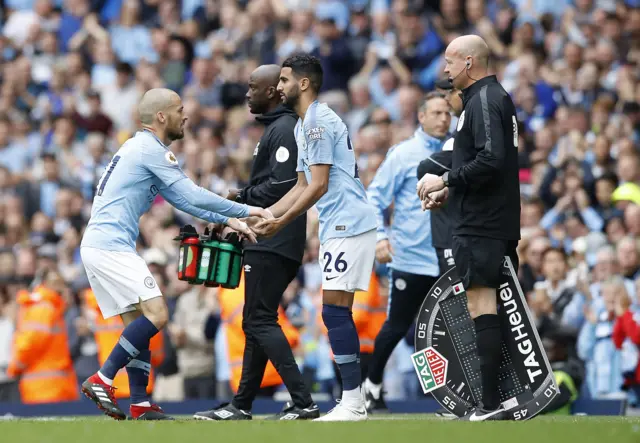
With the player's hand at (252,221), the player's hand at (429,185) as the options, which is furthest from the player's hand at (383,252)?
the player's hand at (429,185)

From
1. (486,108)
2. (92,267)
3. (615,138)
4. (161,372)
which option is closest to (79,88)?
(161,372)

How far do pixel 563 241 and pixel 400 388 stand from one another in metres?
2.38

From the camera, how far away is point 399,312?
11.0m

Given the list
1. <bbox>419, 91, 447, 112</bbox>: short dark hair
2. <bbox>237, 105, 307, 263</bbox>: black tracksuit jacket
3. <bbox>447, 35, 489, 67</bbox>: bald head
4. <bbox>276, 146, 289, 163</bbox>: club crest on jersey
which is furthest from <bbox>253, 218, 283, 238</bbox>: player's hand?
<bbox>419, 91, 447, 112</bbox>: short dark hair

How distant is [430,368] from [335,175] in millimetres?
1628

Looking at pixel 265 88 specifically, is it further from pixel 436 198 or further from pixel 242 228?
pixel 436 198

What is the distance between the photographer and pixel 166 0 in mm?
21547

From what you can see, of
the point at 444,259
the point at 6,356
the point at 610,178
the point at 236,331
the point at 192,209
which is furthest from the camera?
the point at 6,356

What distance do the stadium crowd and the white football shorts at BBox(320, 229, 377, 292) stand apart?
3.32 meters

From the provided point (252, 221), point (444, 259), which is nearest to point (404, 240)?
point (444, 259)

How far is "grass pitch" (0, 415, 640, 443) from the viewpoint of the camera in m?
7.39

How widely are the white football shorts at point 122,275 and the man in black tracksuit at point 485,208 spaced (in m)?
2.09

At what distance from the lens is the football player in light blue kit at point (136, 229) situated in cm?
941

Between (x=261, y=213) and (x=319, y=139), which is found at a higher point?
(x=319, y=139)
